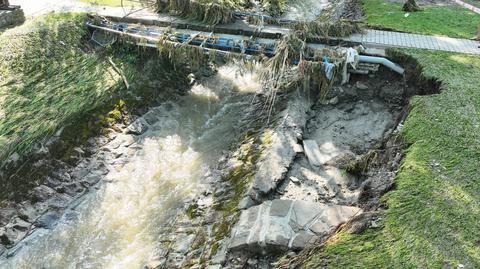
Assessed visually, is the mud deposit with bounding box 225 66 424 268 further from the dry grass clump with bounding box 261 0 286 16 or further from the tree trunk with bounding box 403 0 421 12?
the tree trunk with bounding box 403 0 421 12

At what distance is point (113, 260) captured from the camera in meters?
6.83

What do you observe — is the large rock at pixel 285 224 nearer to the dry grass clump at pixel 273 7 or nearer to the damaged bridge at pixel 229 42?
the damaged bridge at pixel 229 42

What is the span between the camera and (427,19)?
44.4 ft

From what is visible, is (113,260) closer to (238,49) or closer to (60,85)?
(60,85)

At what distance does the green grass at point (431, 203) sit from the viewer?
16.4ft

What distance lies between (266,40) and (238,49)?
1.02 metres

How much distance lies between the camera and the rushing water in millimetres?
6922

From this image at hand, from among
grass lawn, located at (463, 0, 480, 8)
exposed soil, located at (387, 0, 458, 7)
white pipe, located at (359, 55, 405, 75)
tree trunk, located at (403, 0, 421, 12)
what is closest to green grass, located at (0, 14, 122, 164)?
white pipe, located at (359, 55, 405, 75)

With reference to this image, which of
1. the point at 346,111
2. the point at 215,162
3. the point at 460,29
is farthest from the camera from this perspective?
the point at 460,29

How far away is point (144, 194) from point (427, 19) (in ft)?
35.9

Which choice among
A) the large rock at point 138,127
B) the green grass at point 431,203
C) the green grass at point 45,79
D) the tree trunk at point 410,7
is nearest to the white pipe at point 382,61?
the green grass at point 431,203

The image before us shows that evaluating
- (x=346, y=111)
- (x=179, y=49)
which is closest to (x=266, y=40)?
(x=179, y=49)

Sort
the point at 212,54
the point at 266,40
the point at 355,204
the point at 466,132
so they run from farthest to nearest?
the point at 266,40, the point at 212,54, the point at 466,132, the point at 355,204

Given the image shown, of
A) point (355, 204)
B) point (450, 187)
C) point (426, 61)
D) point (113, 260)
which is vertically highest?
point (426, 61)
